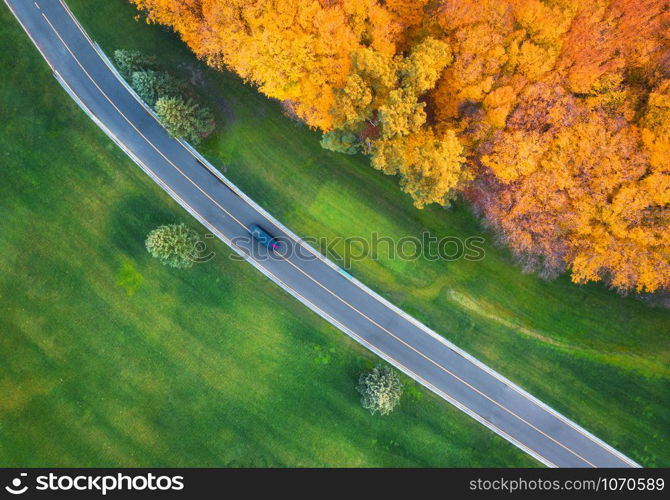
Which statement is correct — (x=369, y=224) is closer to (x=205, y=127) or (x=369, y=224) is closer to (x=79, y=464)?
(x=205, y=127)

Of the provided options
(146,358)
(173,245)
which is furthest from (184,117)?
(146,358)

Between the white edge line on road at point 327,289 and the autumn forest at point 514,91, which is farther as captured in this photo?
the white edge line on road at point 327,289

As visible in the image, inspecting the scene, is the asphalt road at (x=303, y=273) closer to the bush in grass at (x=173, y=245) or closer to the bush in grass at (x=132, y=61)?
the bush in grass at (x=173, y=245)

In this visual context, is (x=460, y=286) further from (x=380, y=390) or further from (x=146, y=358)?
(x=146, y=358)

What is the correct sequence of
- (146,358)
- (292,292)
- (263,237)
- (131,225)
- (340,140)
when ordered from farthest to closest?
(292,292) → (131,225) → (146,358) → (263,237) → (340,140)

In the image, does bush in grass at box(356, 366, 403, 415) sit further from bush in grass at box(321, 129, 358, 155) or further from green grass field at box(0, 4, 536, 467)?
bush in grass at box(321, 129, 358, 155)

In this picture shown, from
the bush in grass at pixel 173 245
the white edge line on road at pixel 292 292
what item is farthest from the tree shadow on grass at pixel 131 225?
the white edge line on road at pixel 292 292
